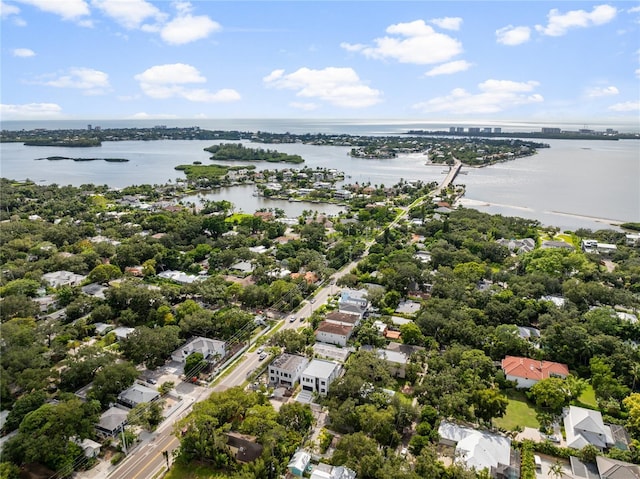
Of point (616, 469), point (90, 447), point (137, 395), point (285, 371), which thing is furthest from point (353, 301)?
point (90, 447)

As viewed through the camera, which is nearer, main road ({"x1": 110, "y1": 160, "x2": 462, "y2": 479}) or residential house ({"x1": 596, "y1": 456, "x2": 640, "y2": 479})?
residential house ({"x1": 596, "y1": 456, "x2": 640, "y2": 479})

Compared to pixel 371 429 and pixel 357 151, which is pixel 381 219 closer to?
pixel 371 429

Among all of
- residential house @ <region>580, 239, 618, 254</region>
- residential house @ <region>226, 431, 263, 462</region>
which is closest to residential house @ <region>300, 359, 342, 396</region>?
residential house @ <region>226, 431, 263, 462</region>

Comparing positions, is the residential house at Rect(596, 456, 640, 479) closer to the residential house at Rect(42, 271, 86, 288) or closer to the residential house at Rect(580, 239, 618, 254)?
the residential house at Rect(580, 239, 618, 254)

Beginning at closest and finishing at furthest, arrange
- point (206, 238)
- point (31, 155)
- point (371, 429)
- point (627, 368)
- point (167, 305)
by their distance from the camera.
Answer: point (371, 429) → point (627, 368) → point (167, 305) → point (206, 238) → point (31, 155)

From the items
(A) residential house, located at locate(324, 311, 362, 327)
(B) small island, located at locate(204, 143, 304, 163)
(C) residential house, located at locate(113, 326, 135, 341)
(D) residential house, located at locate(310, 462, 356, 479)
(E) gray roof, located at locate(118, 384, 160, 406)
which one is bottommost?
(D) residential house, located at locate(310, 462, 356, 479)

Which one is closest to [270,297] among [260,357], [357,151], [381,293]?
[260,357]

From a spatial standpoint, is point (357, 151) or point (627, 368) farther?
point (357, 151)
